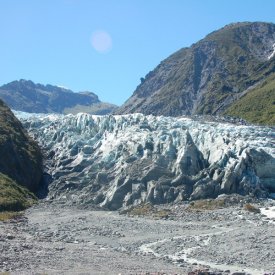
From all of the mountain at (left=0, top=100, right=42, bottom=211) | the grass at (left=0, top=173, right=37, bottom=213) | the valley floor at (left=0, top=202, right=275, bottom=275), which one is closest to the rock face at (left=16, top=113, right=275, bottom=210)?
the mountain at (left=0, top=100, right=42, bottom=211)

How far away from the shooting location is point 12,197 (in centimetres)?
5425

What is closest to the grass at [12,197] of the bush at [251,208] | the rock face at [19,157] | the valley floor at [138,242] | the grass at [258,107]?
the valley floor at [138,242]

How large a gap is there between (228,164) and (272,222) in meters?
15.7

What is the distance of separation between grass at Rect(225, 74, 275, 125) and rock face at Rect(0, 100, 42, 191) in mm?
97455

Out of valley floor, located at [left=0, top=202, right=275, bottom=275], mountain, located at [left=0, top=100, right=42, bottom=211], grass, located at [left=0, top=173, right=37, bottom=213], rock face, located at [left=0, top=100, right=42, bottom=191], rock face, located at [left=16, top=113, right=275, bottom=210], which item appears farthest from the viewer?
rock face, located at [left=0, top=100, right=42, bottom=191]

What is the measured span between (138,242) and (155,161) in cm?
2366

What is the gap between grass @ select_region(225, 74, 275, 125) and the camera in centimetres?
16250

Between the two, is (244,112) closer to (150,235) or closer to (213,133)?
(213,133)

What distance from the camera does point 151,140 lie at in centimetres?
6575

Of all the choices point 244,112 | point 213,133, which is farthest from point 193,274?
point 244,112

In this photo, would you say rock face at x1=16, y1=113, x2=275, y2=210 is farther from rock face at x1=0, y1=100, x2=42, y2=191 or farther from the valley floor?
the valley floor

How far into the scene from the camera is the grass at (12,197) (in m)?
51.4

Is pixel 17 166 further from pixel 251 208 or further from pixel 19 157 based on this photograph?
pixel 251 208

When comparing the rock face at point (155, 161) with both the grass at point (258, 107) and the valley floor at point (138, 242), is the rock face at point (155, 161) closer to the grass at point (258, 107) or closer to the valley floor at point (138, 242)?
the valley floor at point (138, 242)
